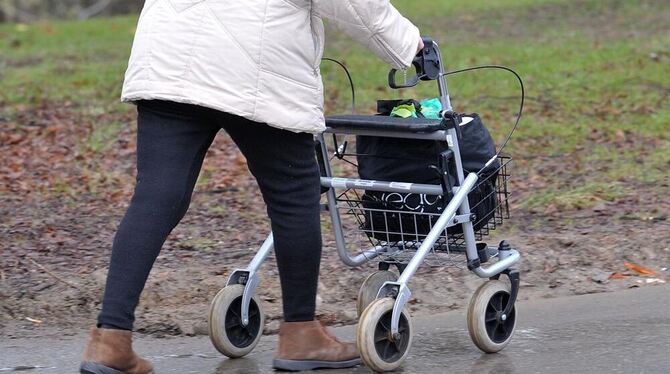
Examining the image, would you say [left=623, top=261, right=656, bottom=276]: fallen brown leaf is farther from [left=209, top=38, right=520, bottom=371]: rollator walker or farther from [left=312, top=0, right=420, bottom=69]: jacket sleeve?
[left=312, top=0, right=420, bottom=69]: jacket sleeve

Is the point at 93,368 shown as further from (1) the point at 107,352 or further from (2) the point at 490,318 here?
(2) the point at 490,318

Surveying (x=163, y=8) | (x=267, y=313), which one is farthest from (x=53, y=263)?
(x=163, y=8)

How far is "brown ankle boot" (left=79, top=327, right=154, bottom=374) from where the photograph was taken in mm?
3576

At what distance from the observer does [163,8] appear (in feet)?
11.9

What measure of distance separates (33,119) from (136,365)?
5875mm

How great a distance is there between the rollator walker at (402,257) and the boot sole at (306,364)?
196 millimetres

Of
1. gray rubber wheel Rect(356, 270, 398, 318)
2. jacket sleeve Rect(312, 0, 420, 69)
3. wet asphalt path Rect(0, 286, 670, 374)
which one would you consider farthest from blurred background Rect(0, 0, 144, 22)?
jacket sleeve Rect(312, 0, 420, 69)

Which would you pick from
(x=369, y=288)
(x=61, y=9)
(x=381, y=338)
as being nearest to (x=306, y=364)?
(x=381, y=338)

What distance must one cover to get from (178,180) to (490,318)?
4.21 feet

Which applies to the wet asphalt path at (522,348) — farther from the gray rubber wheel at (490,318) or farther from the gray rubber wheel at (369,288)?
the gray rubber wheel at (369,288)

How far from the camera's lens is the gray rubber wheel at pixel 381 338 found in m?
3.77

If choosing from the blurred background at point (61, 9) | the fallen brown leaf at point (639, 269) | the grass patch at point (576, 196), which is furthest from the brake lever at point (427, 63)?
the blurred background at point (61, 9)

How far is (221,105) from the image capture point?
351 cm

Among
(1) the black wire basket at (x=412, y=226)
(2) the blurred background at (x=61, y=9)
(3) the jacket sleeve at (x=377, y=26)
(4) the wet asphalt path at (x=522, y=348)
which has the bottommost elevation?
(4) the wet asphalt path at (x=522, y=348)
